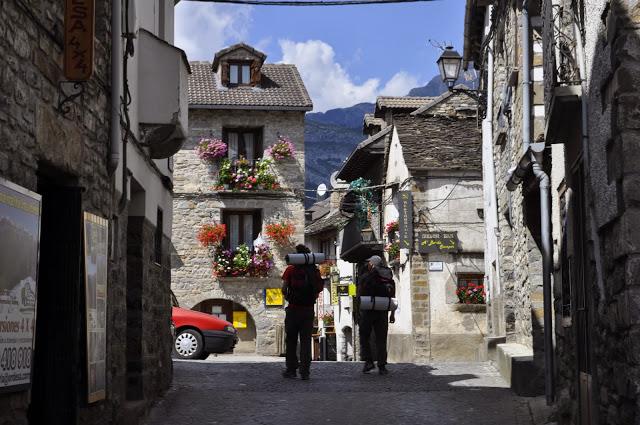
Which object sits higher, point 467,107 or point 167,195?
point 467,107

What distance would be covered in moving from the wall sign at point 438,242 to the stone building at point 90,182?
12.4 meters

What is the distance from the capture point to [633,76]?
19.2 ft

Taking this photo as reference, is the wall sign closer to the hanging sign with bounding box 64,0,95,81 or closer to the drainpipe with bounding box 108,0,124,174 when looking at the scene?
the drainpipe with bounding box 108,0,124,174

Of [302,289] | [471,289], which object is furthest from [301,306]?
[471,289]

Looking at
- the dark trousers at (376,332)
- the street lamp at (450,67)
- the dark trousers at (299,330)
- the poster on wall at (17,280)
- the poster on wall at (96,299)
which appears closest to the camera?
the poster on wall at (17,280)

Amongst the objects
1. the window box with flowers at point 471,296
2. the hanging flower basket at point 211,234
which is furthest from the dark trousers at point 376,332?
the hanging flower basket at point 211,234

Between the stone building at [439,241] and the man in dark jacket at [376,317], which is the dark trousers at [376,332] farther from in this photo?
the stone building at [439,241]

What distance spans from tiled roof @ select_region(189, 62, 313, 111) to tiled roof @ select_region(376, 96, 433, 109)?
2162 millimetres

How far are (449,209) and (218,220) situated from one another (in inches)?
419

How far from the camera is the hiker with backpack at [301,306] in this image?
14461 millimetres

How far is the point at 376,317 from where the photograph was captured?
15781 mm

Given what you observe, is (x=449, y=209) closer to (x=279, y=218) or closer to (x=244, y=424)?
(x=279, y=218)

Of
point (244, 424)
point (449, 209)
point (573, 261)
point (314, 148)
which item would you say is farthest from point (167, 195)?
point (314, 148)

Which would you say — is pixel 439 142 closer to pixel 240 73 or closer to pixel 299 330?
pixel 299 330
